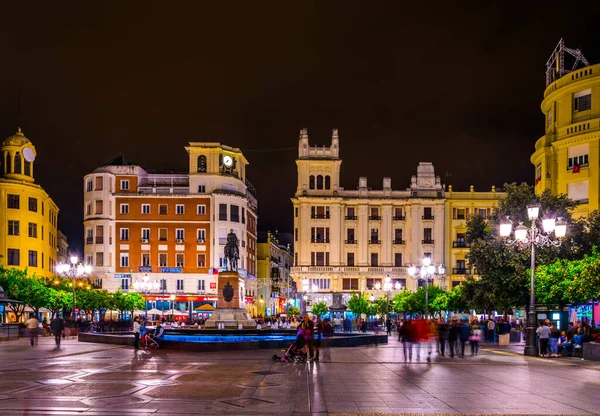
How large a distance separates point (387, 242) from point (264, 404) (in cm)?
7845

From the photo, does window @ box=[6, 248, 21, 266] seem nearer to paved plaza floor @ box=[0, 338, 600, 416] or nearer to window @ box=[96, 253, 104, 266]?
window @ box=[96, 253, 104, 266]

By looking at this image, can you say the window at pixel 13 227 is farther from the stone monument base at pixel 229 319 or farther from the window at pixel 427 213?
the window at pixel 427 213

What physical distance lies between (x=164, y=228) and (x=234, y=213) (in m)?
8.09

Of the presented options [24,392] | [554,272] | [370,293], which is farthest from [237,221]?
[24,392]

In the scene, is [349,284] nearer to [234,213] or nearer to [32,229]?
[234,213]

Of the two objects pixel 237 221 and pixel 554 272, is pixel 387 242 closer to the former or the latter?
pixel 237 221

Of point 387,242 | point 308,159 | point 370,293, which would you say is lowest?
point 370,293

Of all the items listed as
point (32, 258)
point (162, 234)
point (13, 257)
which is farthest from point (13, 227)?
point (162, 234)

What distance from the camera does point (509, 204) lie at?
43188 millimetres

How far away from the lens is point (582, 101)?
52.8m

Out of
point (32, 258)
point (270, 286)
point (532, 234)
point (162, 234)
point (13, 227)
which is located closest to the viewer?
point (532, 234)

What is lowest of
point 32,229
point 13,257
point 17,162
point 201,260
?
point 201,260

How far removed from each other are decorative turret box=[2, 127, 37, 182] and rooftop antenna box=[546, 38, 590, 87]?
46392 millimetres

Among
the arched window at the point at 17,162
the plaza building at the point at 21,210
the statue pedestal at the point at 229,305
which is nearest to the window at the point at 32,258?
the plaza building at the point at 21,210
